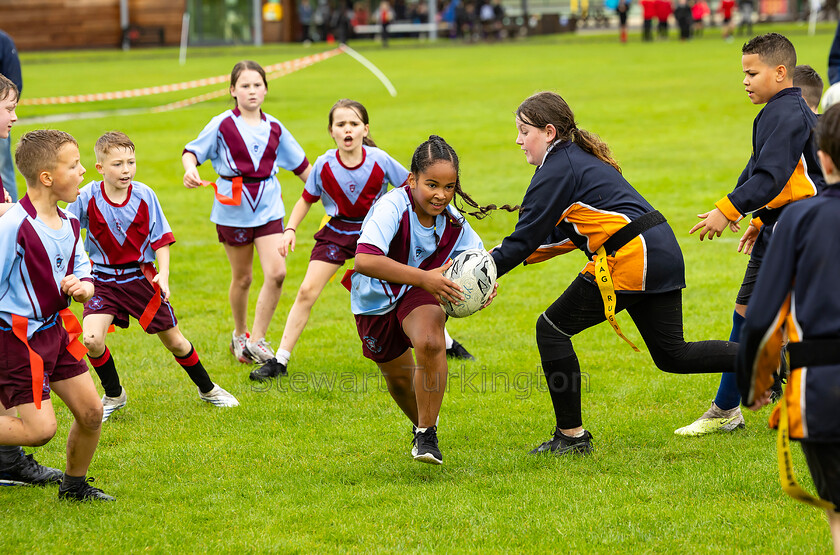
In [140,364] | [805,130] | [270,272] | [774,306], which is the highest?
[805,130]

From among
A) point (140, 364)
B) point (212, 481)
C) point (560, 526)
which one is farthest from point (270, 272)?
point (560, 526)

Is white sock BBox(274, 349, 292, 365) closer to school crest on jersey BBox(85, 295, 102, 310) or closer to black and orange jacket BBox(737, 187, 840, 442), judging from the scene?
school crest on jersey BBox(85, 295, 102, 310)

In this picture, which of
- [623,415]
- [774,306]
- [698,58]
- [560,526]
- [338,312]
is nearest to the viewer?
[774,306]

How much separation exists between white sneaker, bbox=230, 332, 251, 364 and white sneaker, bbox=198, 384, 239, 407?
3.20ft

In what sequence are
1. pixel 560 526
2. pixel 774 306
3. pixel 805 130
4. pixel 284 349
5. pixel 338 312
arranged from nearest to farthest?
pixel 774 306, pixel 560 526, pixel 805 130, pixel 284 349, pixel 338 312

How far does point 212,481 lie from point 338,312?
387cm

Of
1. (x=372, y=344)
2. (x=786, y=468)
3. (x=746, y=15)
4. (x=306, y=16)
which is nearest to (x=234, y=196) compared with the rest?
(x=372, y=344)

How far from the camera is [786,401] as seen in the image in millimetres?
3289

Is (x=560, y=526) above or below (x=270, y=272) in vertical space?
below

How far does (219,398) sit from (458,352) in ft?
6.21

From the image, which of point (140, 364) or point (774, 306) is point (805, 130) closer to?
point (774, 306)

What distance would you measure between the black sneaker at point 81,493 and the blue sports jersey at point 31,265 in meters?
0.84

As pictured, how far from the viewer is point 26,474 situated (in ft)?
16.1

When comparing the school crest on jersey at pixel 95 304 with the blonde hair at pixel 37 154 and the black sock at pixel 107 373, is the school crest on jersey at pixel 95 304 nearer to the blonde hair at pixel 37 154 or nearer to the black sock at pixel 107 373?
the black sock at pixel 107 373
